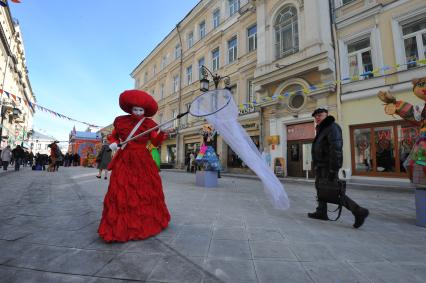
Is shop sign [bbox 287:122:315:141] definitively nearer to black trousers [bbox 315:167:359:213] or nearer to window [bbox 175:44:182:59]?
black trousers [bbox 315:167:359:213]

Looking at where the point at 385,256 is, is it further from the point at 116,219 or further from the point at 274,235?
the point at 116,219

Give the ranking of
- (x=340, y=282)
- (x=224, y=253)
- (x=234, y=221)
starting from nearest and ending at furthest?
1. (x=340, y=282)
2. (x=224, y=253)
3. (x=234, y=221)

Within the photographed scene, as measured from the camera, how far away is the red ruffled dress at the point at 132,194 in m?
2.42

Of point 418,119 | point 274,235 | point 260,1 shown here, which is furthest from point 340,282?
point 260,1

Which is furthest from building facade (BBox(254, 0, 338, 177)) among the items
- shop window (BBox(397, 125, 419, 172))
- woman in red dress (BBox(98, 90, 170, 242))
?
woman in red dress (BBox(98, 90, 170, 242))

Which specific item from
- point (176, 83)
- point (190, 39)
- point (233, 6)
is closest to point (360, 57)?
point (233, 6)

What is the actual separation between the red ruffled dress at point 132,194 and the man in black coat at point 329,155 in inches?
92.5

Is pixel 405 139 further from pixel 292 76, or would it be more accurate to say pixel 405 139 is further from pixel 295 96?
pixel 292 76

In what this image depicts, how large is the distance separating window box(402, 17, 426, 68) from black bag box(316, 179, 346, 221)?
8776 mm

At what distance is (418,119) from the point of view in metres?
3.47

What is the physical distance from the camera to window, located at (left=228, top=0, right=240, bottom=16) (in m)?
16.8

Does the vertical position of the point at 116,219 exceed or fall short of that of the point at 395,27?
it falls short

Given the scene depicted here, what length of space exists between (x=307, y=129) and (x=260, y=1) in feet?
27.5

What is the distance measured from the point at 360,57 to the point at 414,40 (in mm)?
1832
